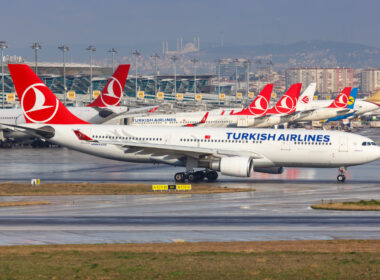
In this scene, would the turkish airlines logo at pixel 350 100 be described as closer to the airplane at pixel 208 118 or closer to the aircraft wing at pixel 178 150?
the airplane at pixel 208 118

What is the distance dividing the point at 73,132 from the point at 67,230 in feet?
77.7

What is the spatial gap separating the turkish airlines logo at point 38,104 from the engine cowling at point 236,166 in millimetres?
15251

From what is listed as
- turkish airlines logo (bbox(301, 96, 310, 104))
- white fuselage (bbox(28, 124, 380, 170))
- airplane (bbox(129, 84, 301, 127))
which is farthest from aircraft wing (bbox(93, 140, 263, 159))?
turkish airlines logo (bbox(301, 96, 310, 104))

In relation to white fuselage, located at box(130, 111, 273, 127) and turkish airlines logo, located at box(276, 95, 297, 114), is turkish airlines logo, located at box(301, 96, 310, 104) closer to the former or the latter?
turkish airlines logo, located at box(276, 95, 297, 114)

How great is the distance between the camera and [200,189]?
154 ft

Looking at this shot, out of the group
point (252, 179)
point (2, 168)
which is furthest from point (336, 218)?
point (2, 168)

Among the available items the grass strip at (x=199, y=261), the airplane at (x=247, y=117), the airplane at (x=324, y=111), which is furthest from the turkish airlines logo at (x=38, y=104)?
the airplane at (x=324, y=111)

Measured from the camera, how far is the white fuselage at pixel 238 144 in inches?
2008

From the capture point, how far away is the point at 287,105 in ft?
368

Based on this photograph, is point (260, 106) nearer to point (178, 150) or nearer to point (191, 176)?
point (191, 176)

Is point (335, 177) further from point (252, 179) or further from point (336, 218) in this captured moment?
point (336, 218)

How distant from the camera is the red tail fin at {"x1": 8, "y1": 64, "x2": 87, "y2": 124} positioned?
181ft

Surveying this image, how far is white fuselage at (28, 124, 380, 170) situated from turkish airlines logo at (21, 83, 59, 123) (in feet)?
4.98

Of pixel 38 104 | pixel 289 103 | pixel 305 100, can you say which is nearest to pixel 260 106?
pixel 289 103
